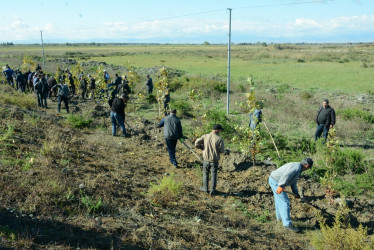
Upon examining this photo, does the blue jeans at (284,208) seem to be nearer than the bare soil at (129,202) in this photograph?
No

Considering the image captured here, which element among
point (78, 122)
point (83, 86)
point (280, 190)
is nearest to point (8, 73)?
point (83, 86)

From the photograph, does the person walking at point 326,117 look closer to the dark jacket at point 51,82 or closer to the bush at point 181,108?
the bush at point 181,108

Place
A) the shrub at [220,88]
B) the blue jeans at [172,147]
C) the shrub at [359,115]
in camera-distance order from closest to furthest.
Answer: the blue jeans at [172,147]
the shrub at [359,115]
the shrub at [220,88]

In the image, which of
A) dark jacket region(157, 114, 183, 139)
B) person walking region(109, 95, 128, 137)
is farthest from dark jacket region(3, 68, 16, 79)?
dark jacket region(157, 114, 183, 139)

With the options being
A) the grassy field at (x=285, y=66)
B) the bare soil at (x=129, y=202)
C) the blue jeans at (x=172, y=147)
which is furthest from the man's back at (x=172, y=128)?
the grassy field at (x=285, y=66)

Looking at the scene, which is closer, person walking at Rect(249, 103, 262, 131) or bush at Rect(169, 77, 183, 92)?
person walking at Rect(249, 103, 262, 131)

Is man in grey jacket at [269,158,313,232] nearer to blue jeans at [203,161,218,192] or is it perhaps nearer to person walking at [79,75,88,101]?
blue jeans at [203,161,218,192]

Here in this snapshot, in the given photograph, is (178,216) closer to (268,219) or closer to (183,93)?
(268,219)

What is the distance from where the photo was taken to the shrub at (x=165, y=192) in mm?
6232

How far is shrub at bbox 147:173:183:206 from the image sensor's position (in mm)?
6232

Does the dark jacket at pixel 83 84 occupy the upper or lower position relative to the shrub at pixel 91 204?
upper

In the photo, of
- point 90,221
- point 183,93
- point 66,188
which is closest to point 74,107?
point 183,93

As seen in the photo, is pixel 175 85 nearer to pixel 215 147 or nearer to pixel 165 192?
pixel 215 147

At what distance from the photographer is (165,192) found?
6.37 m
